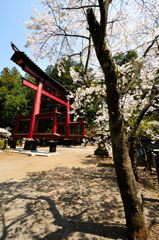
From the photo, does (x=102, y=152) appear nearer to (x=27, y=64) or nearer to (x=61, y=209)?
(x=27, y=64)

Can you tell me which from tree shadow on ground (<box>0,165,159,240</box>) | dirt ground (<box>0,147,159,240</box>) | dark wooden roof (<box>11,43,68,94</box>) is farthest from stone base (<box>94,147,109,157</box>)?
dark wooden roof (<box>11,43,68,94</box>)

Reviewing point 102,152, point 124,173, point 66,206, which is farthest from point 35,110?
point 124,173

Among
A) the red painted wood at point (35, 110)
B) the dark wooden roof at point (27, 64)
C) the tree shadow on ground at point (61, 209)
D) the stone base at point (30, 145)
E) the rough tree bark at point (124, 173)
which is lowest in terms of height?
the tree shadow on ground at point (61, 209)

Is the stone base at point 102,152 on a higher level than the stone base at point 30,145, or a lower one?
lower

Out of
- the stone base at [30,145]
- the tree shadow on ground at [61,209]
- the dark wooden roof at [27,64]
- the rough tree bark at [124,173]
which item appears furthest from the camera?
the stone base at [30,145]

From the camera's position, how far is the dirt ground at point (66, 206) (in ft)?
12.0

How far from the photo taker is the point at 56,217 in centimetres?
429

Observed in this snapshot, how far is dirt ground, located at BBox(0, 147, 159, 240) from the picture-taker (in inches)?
144

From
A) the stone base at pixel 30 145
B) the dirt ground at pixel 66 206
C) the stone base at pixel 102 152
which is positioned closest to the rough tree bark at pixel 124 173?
the dirt ground at pixel 66 206

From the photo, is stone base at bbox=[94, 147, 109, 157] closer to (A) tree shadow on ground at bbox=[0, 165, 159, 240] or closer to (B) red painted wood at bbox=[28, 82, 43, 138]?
(B) red painted wood at bbox=[28, 82, 43, 138]

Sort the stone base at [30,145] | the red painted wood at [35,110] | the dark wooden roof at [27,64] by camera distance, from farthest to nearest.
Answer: the stone base at [30,145] < the red painted wood at [35,110] < the dark wooden roof at [27,64]

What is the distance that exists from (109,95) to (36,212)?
10.8 feet

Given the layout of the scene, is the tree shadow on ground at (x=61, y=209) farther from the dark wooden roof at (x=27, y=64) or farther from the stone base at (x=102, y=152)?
the dark wooden roof at (x=27, y=64)

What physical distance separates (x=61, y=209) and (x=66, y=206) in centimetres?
22
